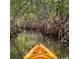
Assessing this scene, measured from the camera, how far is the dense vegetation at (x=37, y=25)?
1391mm

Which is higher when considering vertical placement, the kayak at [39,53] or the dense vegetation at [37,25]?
the dense vegetation at [37,25]

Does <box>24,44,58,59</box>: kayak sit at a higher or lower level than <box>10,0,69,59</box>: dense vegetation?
lower

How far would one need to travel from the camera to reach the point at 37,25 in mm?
1393

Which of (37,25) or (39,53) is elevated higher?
(37,25)

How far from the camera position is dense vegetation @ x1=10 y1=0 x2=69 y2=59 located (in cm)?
139
